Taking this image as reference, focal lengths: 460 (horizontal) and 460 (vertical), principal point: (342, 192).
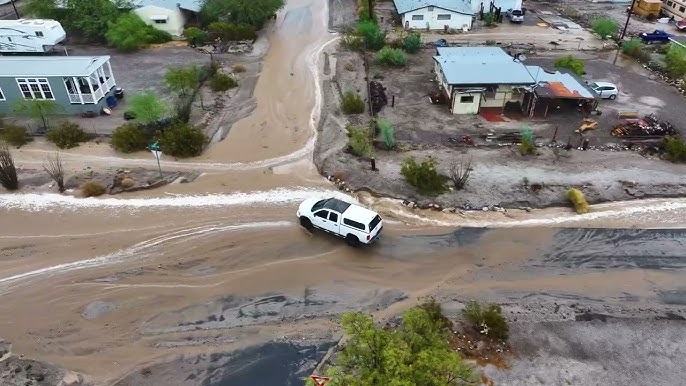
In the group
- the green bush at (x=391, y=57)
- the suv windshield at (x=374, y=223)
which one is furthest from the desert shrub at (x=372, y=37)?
the suv windshield at (x=374, y=223)

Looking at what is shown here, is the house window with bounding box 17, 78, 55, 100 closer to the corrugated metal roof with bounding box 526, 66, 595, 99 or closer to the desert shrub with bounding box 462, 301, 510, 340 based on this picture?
the desert shrub with bounding box 462, 301, 510, 340

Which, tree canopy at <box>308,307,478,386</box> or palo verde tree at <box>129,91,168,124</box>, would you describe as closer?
tree canopy at <box>308,307,478,386</box>

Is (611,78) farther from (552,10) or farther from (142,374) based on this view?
(142,374)

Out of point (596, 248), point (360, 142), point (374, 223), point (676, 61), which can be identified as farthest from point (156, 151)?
point (676, 61)

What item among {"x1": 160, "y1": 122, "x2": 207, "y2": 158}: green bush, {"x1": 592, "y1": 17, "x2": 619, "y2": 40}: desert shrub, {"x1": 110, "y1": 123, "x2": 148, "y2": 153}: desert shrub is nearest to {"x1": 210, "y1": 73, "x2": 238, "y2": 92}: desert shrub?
{"x1": 160, "y1": 122, "x2": 207, "y2": 158}: green bush

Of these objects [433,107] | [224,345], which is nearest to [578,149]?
[433,107]

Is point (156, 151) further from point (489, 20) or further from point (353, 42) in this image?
point (489, 20)
